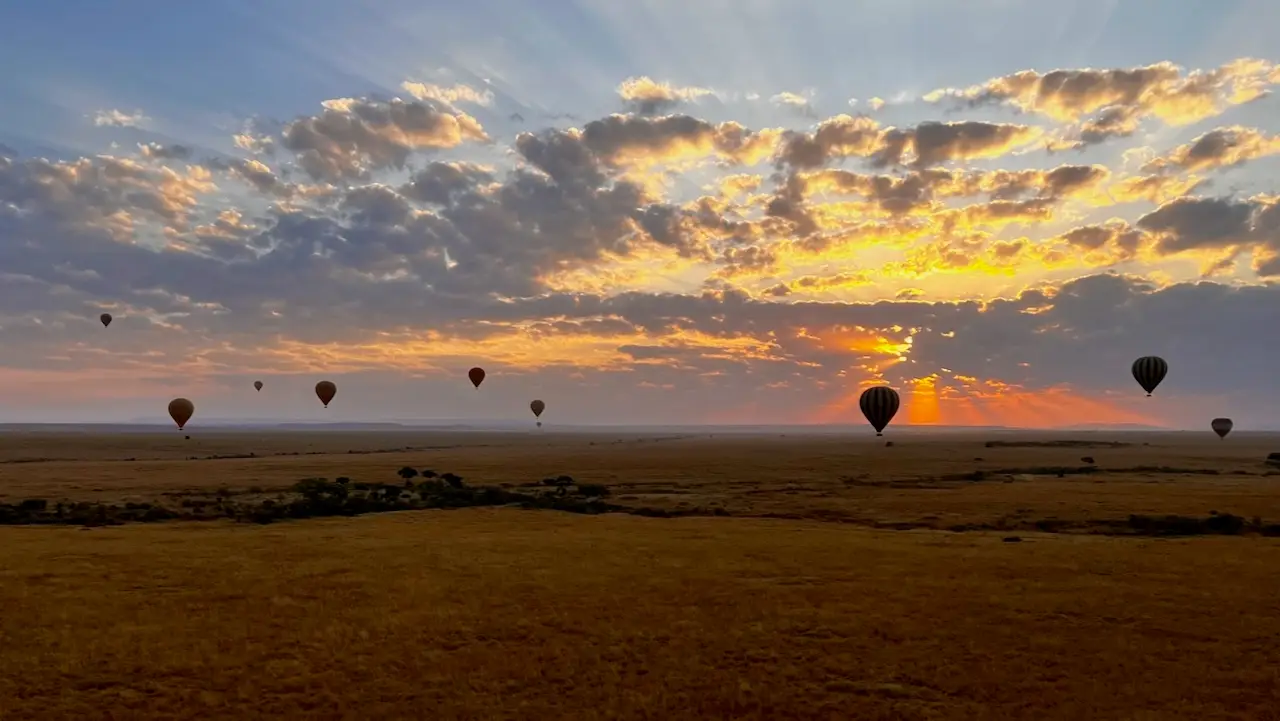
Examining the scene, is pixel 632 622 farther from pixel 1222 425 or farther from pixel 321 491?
pixel 1222 425

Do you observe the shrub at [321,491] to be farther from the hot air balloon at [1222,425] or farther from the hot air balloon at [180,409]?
the hot air balloon at [1222,425]

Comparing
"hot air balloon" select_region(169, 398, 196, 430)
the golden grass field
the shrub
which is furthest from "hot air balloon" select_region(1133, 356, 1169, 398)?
"hot air balloon" select_region(169, 398, 196, 430)

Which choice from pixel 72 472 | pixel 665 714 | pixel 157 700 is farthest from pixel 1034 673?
pixel 72 472

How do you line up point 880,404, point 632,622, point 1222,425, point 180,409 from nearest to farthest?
point 632,622 < point 880,404 < point 180,409 < point 1222,425

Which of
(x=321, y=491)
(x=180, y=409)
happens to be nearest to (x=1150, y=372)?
(x=321, y=491)

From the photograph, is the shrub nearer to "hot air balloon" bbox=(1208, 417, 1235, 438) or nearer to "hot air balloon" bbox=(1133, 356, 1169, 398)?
"hot air balloon" bbox=(1133, 356, 1169, 398)

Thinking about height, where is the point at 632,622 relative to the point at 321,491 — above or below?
below

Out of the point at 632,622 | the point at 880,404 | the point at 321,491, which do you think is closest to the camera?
the point at 632,622
